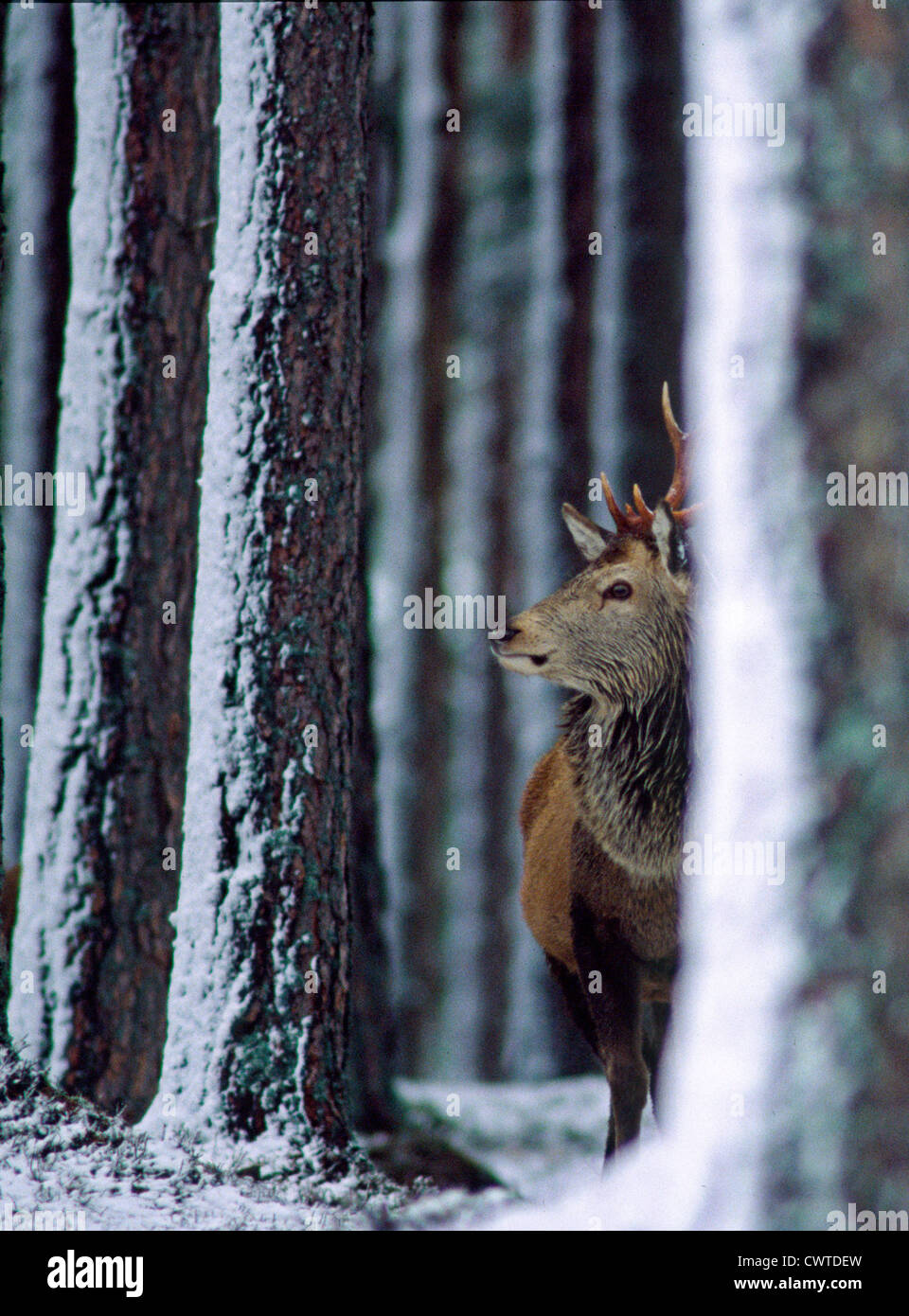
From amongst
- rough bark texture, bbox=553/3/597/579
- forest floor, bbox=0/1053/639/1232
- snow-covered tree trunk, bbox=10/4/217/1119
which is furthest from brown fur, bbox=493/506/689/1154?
rough bark texture, bbox=553/3/597/579

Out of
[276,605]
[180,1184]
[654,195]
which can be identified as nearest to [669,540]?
[276,605]

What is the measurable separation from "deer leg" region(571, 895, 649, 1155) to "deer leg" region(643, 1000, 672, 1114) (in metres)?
0.08

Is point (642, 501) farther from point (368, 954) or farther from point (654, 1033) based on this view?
point (368, 954)

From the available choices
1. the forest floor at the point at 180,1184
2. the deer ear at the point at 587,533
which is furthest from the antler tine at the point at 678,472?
the forest floor at the point at 180,1184

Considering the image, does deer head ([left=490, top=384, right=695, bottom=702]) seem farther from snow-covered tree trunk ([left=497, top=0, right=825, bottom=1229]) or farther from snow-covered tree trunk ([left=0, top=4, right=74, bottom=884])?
snow-covered tree trunk ([left=0, top=4, right=74, bottom=884])

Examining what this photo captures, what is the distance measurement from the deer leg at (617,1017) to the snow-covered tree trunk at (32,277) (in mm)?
5976

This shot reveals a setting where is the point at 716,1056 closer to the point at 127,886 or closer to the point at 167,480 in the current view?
the point at 127,886

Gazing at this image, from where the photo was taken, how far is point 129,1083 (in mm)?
5680

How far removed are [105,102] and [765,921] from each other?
5.27 m

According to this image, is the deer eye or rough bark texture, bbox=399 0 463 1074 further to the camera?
rough bark texture, bbox=399 0 463 1074

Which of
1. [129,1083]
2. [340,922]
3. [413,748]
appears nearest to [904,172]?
[340,922]

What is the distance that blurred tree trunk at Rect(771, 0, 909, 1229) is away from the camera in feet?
9.16

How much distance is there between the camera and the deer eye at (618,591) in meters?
3.86

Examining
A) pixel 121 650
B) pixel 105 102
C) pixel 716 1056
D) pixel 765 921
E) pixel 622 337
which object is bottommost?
pixel 716 1056
